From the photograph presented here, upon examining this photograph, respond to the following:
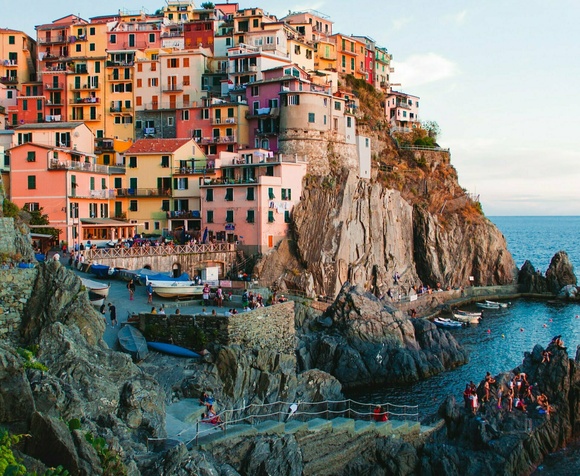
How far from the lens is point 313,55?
86.2m

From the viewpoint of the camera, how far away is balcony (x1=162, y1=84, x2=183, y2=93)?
257ft

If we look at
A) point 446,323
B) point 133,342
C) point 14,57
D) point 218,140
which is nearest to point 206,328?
point 133,342

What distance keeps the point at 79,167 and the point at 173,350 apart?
3357 centimetres

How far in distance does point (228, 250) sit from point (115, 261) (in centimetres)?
1284

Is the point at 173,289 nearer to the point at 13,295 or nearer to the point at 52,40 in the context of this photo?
the point at 13,295

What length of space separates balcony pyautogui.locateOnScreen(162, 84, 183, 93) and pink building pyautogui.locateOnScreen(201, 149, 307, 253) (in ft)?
52.2

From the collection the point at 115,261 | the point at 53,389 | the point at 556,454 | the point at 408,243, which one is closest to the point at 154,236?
the point at 115,261

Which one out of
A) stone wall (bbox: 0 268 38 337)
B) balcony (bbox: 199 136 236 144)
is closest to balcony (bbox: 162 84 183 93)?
balcony (bbox: 199 136 236 144)

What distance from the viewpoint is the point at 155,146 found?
69.1 metres

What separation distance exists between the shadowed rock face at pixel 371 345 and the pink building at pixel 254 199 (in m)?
14.1

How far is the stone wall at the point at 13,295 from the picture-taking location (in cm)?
2756

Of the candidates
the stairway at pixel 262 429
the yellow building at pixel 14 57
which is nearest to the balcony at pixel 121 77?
the yellow building at pixel 14 57

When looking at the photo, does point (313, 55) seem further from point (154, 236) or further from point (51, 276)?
point (51, 276)

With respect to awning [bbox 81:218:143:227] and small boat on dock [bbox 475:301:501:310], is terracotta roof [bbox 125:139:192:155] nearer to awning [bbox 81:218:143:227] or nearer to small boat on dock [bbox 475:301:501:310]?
awning [bbox 81:218:143:227]
